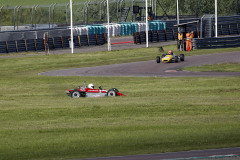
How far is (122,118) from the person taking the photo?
52.5ft

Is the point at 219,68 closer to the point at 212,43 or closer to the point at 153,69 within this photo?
the point at 153,69

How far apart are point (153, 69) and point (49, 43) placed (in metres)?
23.1

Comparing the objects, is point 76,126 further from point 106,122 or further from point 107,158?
point 107,158

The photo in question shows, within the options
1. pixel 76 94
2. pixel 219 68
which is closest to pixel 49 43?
pixel 219 68

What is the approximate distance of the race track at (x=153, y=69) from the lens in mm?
29266

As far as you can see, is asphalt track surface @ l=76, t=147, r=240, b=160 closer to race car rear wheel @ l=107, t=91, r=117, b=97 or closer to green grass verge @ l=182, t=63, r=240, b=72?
race car rear wheel @ l=107, t=91, r=117, b=97

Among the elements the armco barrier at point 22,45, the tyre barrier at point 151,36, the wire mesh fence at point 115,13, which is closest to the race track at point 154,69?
the tyre barrier at point 151,36

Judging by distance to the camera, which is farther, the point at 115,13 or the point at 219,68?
the point at 115,13

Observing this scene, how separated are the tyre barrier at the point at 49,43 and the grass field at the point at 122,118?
79.9 feet

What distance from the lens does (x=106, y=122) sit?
15.5m

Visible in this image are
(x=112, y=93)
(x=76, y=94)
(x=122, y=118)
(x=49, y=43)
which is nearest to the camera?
(x=122, y=118)

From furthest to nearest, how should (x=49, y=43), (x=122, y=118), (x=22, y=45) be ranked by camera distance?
(x=49, y=43) < (x=22, y=45) < (x=122, y=118)

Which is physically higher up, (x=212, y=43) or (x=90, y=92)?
(x=212, y=43)

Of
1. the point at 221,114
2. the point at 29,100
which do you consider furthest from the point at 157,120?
the point at 29,100
